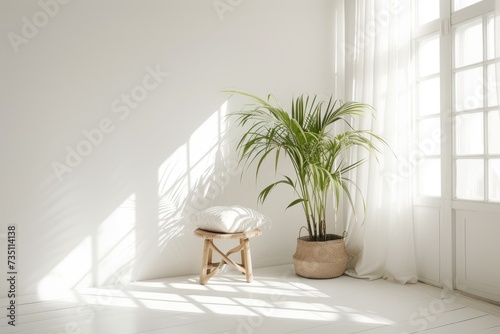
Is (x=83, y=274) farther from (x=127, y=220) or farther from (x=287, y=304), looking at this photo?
(x=287, y=304)

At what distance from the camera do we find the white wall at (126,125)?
2785 millimetres

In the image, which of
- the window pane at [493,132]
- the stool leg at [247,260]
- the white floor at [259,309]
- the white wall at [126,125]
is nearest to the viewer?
the white floor at [259,309]

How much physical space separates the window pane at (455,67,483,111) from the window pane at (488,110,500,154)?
0.11 meters

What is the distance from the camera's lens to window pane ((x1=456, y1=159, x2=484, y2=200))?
261cm

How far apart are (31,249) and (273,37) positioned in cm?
242

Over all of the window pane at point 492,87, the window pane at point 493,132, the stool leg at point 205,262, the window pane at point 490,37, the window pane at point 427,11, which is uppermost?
the window pane at point 427,11

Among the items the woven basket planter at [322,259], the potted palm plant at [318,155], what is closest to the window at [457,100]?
the potted palm plant at [318,155]

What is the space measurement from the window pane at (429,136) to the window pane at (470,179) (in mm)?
212

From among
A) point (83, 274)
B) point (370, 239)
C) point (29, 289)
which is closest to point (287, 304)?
point (370, 239)

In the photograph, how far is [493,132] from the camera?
8.26 feet

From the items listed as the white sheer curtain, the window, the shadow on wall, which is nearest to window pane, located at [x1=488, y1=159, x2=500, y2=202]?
the window

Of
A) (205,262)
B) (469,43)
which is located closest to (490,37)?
(469,43)

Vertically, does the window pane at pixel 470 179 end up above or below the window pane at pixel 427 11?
below

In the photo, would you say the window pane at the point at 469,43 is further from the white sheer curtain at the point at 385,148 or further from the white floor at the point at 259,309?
the white floor at the point at 259,309
